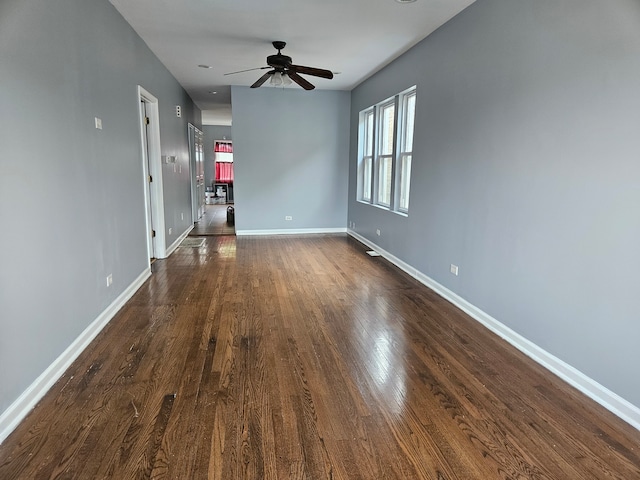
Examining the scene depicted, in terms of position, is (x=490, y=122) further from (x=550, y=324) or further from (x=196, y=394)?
(x=196, y=394)

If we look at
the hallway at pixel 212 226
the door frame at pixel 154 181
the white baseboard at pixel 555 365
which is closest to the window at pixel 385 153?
the white baseboard at pixel 555 365

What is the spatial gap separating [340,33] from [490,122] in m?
1.98

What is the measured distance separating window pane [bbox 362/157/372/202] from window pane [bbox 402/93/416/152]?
151 centimetres

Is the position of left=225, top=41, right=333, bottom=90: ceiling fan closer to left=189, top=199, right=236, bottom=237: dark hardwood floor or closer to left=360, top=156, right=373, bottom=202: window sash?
left=360, top=156, right=373, bottom=202: window sash

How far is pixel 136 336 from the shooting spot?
286 cm

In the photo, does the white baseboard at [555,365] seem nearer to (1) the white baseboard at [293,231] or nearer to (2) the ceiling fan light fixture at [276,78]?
(2) the ceiling fan light fixture at [276,78]

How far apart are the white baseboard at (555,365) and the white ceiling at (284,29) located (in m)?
2.66

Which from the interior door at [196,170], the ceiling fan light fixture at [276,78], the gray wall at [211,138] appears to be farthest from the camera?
the gray wall at [211,138]

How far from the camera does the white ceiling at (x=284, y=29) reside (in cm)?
336

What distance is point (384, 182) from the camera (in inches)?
233

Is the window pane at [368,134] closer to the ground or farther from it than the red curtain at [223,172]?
farther from it

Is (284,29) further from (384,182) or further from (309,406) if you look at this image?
(309,406)

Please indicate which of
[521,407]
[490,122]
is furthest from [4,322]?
[490,122]

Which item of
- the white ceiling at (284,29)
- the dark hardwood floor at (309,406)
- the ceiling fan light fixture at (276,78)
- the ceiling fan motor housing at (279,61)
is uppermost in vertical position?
the white ceiling at (284,29)
